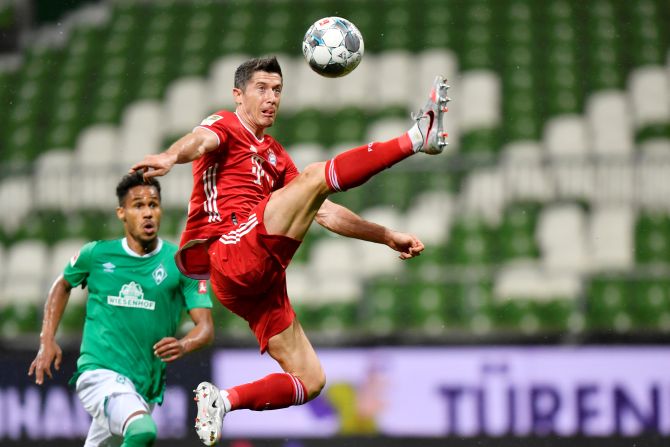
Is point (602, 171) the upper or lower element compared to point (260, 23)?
lower

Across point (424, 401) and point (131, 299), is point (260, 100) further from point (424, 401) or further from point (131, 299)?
point (424, 401)

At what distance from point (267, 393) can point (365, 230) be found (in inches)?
38.5

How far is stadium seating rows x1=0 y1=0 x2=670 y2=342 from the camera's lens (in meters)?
11.3

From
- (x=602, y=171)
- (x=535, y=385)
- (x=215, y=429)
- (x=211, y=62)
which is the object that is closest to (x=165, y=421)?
(x=535, y=385)

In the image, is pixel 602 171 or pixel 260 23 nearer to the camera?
pixel 602 171

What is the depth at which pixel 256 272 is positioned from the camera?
5.48 meters

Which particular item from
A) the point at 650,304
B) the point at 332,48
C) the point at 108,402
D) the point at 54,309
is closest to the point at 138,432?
the point at 108,402

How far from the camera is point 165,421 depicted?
880 centimetres

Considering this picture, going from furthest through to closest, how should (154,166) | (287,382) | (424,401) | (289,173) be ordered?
(424,401)
(289,173)
(287,382)
(154,166)

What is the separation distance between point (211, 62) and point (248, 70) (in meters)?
10.1

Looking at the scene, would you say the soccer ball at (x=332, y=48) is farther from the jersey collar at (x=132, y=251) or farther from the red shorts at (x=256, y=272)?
the jersey collar at (x=132, y=251)

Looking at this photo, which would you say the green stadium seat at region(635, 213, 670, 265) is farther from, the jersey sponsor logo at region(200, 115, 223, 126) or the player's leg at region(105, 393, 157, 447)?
the jersey sponsor logo at region(200, 115, 223, 126)

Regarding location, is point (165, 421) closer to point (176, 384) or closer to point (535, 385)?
point (176, 384)

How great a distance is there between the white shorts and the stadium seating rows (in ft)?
13.4
